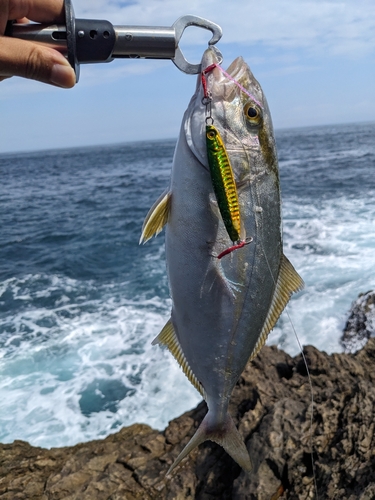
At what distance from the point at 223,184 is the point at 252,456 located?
9.62ft

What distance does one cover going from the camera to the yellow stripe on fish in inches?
78.9

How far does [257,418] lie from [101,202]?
22.4 meters

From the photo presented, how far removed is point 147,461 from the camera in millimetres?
4465

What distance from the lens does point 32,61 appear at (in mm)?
1889

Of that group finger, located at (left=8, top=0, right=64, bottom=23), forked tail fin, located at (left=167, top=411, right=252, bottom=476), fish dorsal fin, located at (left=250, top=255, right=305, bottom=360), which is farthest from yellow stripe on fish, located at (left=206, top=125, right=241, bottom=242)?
forked tail fin, located at (left=167, top=411, right=252, bottom=476)

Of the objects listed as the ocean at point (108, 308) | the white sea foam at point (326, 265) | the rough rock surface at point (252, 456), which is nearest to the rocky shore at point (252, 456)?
the rough rock surface at point (252, 456)

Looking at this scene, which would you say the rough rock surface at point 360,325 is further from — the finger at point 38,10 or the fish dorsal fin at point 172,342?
the finger at point 38,10

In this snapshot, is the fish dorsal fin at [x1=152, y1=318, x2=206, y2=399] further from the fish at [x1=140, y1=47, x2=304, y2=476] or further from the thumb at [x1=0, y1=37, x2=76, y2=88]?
the thumb at [x1=0, y1=37, x2=76, y2=88]

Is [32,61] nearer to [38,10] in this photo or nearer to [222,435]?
[38,10]

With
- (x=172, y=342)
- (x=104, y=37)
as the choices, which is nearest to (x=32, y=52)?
(x=104, y=37)

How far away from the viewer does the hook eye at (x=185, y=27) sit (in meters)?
2.16

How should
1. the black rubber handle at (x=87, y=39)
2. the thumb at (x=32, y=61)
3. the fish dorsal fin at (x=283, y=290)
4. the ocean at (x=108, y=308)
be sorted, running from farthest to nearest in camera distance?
the ocean at (x=108, y=308) < the fish dorsal fin at (x=283, y=290) < the black rubber handle at (x=87, y=39) < the thumb at (x=32, y=61)

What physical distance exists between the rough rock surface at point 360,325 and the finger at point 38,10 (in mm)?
7925

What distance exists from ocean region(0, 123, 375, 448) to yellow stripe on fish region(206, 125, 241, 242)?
1.06 m
